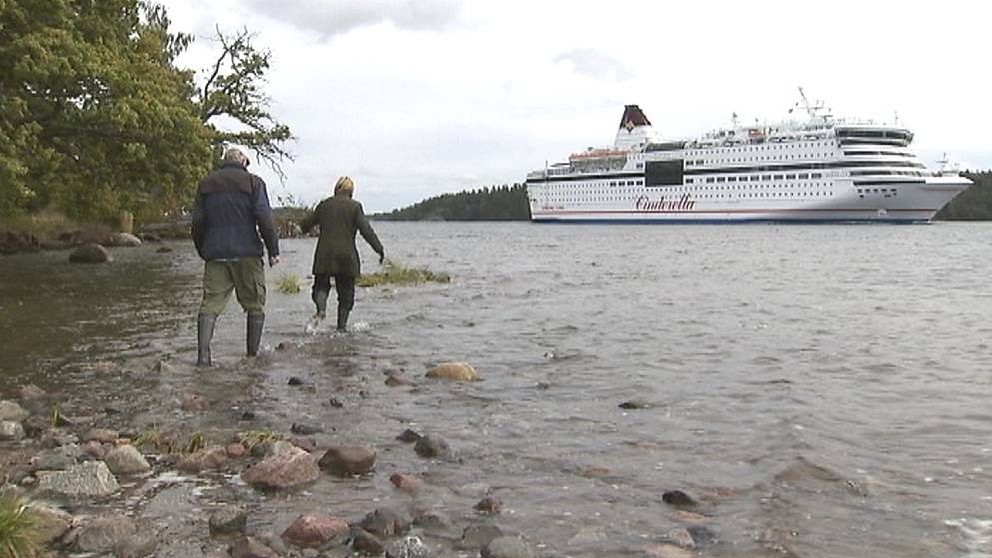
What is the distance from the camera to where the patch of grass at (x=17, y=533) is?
142 inches

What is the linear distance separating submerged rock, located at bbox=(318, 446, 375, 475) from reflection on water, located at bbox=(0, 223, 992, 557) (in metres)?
0.12

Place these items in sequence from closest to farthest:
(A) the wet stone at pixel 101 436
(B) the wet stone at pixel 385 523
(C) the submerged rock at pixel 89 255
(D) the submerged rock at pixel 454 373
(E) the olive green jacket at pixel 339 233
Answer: (B) the wet stone at pixel 385 523 → (A) the wet stone at pixel 101 436 → (D) the submerged rock at pixel 454 373 → (E) the olive green jacket at pixel 339 233 → (C) the submerged rock at pixel 89 255

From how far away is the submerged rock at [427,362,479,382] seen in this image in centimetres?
881

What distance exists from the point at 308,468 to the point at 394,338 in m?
6.60

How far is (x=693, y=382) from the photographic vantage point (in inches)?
349

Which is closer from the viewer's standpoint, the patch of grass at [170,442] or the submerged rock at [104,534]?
the submerged rock at [104,534]

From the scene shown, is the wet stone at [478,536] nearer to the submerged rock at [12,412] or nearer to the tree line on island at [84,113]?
the submerged rock at [12,412]

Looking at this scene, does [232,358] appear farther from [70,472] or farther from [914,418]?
[914,418]

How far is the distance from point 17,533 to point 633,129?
121m

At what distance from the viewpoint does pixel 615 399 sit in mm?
7992

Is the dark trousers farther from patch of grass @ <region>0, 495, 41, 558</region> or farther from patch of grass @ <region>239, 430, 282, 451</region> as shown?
patch of grass @ <region>0, 495, 41, 558</region>

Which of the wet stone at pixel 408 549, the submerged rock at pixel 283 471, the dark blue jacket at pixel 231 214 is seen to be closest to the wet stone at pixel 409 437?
the submerged rock at pixel 283 471

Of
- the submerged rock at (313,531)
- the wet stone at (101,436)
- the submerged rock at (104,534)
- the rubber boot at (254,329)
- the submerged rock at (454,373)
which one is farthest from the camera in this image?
the rubber boot at (254,329)

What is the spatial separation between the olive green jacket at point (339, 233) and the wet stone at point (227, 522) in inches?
288
